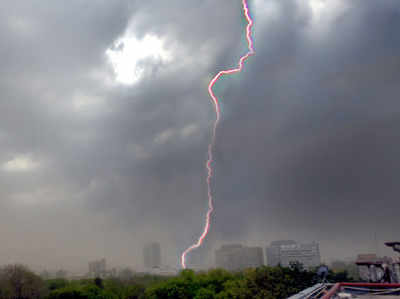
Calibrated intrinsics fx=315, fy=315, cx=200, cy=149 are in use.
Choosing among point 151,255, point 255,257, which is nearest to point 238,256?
point 255,257

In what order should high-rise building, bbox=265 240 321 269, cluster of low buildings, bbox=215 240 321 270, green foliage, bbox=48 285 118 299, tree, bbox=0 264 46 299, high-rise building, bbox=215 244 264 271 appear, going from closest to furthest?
green foliage, bbox=48 285 118 299 → tree, bbox=0 264 46 299 → high-rise building, bbox=215 244 264 271 → cluster of low buildings, bbox=215 240 321 270 → high-rise building, bbox=265 240 321 269

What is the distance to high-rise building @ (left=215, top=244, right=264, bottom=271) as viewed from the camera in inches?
4074

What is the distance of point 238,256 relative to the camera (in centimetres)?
10725

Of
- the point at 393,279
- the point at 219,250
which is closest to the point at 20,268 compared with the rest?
the point at 393,279

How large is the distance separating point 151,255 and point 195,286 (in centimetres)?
11658

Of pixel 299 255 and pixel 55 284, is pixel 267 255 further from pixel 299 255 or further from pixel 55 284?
pixel 55 284

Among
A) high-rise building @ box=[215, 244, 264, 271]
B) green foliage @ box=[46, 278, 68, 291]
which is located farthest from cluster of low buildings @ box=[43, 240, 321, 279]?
green foliage @ box=[46, 278, 68, 291]

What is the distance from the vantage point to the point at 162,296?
33469mm

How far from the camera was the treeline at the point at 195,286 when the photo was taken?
2320 cm

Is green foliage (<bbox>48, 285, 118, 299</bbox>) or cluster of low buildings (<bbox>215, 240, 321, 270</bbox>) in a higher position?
green foliage (<bbox>48, 285, 118, 299</bbox>)

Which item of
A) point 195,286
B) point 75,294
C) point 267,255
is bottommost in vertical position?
point 267,255

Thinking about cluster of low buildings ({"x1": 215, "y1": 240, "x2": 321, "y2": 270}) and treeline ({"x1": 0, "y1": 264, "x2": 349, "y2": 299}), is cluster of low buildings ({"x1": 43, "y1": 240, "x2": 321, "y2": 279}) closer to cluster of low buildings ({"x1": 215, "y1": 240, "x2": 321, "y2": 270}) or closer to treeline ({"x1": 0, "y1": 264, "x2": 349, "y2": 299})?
cluster of low buildings ({"x1": 215, "y1": 240, "x2": 321, "y2": 270})

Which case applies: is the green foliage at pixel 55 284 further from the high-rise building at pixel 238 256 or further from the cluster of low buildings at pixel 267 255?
the cluster of low buildings at pixel 267 255

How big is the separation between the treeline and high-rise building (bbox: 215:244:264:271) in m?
64.2
